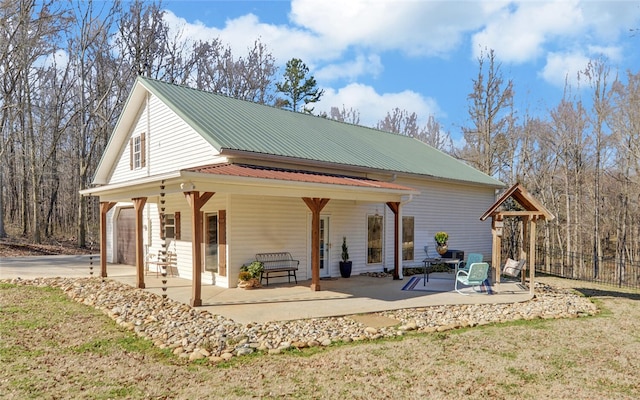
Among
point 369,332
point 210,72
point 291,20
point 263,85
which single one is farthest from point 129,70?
point 369,332

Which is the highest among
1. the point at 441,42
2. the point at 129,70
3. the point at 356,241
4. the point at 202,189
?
the point at 129,70

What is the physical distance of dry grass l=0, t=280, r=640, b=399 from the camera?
4496mm

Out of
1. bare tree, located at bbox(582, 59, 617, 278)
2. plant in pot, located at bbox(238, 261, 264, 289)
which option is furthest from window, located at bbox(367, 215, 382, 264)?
bare tree, located at bbox(582, 59, 617, 278)

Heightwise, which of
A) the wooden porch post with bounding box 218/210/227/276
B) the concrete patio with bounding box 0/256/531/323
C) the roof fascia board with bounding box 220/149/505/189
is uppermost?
the roof fascia board with bounding box 220/149/505/189

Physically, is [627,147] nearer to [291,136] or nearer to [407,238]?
[407,238]

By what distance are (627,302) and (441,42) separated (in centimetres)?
913

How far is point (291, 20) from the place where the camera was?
13109 mm

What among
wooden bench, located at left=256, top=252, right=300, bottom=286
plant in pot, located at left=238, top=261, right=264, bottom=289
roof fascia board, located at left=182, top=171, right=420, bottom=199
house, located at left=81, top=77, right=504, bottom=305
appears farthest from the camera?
wooden bench, located at left=256, top=252, right=300, bottom=286

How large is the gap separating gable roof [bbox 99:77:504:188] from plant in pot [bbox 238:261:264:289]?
276 cm

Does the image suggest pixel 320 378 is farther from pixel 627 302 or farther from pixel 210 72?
pixel 210 72

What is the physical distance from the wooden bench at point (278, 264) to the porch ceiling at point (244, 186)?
7.47 ft

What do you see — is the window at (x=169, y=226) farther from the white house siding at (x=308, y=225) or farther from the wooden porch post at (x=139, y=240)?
the wooden porch post at (x=139, y=240)

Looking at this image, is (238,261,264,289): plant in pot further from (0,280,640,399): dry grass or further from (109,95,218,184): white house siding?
(0,280,640,399): dry grass

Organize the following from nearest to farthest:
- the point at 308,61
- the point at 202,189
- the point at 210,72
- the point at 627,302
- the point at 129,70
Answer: the point at 202,189 < the point at 627,302 < the point at 129,70 < the point at 210,72 < the point at 308,61
